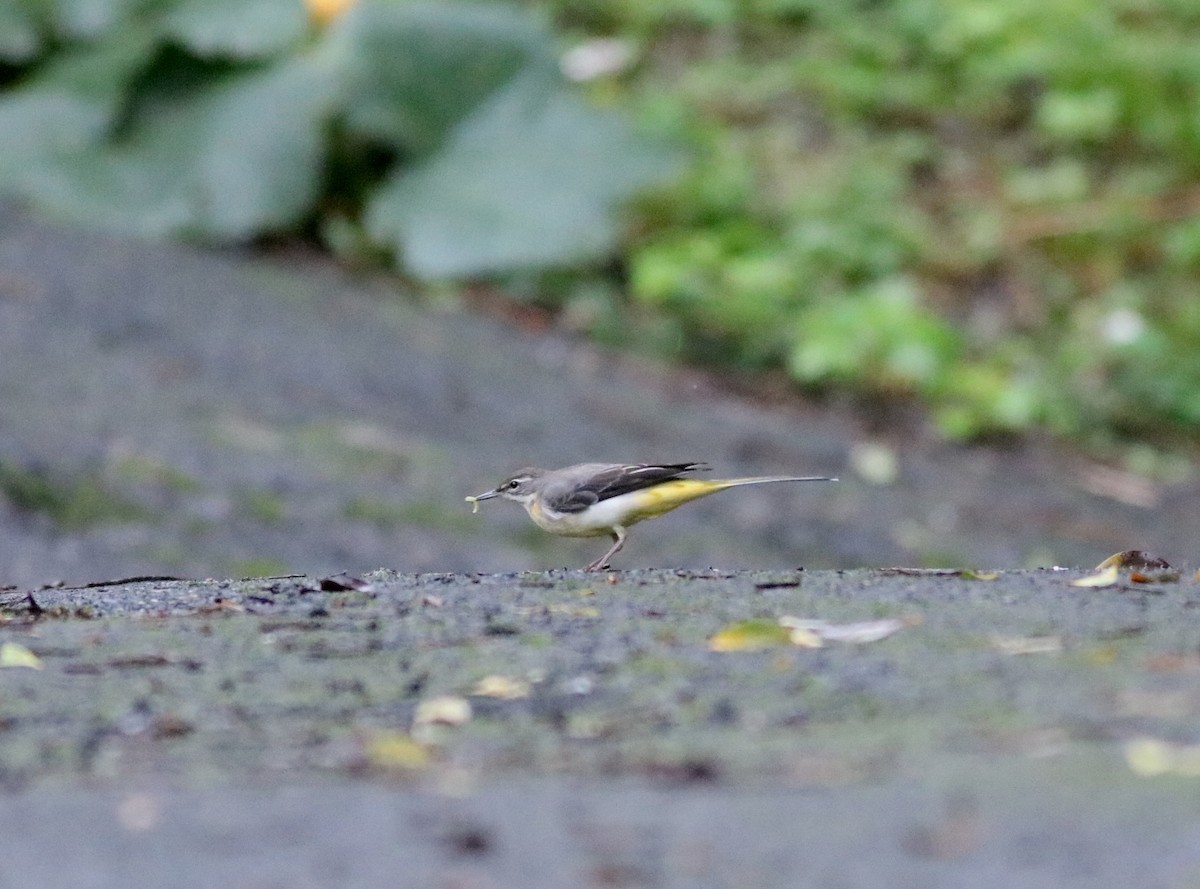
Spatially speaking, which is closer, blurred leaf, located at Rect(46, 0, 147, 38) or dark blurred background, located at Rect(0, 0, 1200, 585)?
dark blurred background, located at Rect(0, 0, 1200, 585)

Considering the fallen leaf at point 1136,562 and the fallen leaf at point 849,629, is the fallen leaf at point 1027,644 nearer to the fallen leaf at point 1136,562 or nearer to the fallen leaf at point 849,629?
the fallen leaf at point 849,629

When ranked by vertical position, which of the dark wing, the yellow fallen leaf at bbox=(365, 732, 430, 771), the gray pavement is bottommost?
the gray pavement

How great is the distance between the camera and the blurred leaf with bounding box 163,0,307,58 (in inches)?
482

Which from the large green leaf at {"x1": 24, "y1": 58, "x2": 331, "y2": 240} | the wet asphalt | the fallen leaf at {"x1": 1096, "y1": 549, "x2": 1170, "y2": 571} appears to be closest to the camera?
the wet asphalt

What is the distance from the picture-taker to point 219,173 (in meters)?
12.1

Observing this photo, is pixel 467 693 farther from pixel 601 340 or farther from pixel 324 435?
pixel 601 340

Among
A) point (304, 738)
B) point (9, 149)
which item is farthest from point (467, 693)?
point (9, 149)

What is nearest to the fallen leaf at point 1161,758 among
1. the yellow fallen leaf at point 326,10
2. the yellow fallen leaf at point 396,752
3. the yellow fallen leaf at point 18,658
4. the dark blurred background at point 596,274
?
the yellow fallen leaf at point 396,752

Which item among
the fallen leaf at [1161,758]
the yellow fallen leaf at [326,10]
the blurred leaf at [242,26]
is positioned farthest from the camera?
the yellow fallen leaf at [326,10]

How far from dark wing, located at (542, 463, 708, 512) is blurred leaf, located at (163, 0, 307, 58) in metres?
7.74

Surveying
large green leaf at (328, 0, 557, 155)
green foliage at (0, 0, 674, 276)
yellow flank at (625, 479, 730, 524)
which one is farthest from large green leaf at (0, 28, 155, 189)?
yellow flank at (625, 479, 730, 524)

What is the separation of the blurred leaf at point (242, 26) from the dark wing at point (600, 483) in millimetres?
7736

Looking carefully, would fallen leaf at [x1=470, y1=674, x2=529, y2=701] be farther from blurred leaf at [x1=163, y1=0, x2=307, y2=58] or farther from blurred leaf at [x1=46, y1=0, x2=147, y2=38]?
blurred leaf at [x1=46, y1=0, x2=147, y2=38]

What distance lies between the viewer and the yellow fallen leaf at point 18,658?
3.71 metres
